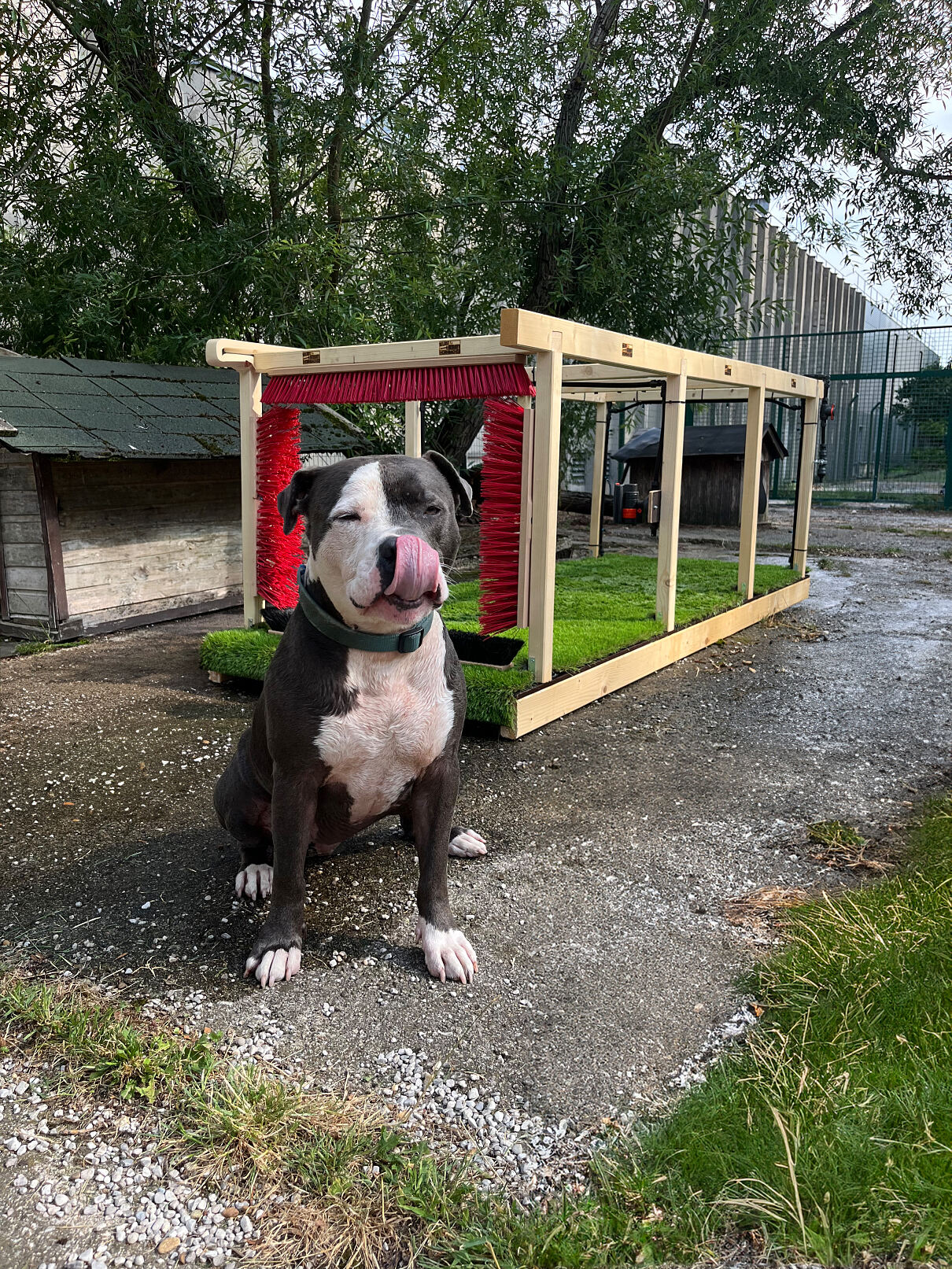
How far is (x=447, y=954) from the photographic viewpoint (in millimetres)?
2648

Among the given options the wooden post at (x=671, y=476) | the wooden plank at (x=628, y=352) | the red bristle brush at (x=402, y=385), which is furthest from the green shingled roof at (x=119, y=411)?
the wooden post at (x=671, y=476)

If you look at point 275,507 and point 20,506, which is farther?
point 20,506

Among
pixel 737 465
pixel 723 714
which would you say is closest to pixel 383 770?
pixel 723 714

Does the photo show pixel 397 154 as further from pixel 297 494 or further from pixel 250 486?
pixel 297 494

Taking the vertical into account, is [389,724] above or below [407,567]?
below

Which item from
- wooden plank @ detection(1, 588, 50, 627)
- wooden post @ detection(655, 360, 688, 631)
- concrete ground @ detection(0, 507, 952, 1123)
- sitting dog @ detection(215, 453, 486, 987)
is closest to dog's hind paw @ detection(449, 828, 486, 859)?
concrete ground @ detection(0, 507, 952, 1123)

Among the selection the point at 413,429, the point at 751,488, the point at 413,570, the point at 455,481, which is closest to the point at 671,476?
the point at 751,488

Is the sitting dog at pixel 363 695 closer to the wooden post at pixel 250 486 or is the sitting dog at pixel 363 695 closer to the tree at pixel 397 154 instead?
the wooden post at pixel 250 486

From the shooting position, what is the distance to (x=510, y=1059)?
7.50ft

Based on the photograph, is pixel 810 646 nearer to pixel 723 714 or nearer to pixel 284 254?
pixel 723 714

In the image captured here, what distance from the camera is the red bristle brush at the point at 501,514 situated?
15.7 feet

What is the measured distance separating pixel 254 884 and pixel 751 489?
5386 millimetres

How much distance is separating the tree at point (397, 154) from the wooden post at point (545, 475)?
155 inches

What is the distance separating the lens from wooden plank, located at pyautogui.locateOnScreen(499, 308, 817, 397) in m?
4.28
